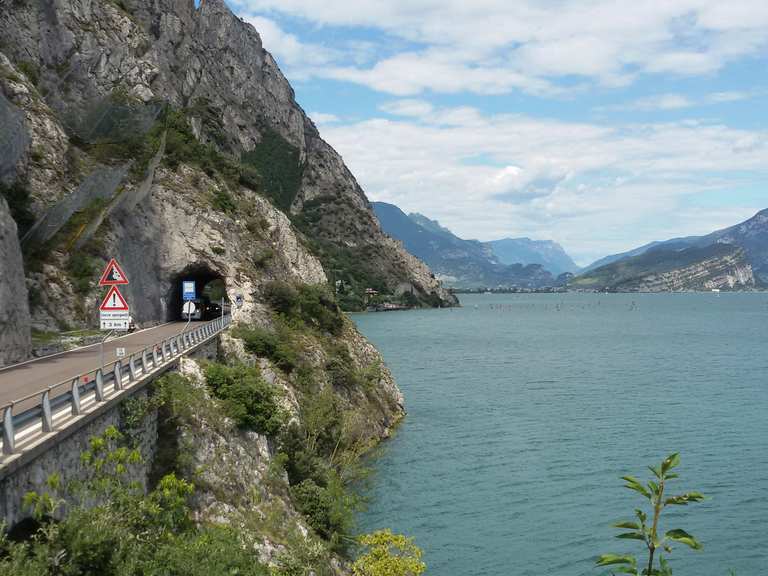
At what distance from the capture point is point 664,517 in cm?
3253

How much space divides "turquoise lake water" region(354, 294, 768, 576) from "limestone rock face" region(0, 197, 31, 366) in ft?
54.6

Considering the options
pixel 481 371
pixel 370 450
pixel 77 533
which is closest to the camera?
pixel 77 533

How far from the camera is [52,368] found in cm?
2544

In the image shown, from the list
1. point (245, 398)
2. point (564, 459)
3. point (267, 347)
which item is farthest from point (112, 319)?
point (564, 459)

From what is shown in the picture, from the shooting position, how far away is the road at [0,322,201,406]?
2077cm

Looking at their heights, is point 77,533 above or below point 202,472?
above

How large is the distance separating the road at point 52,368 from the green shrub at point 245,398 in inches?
140

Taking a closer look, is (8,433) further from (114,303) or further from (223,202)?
(223,202)

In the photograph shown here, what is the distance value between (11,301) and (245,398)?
9.94 m

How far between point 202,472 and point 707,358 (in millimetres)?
82122

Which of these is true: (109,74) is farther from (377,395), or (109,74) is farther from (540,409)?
(540,409)

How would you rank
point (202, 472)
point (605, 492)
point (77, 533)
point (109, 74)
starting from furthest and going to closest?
point (109, 74) → point (605, 492) → point (202, 472) → point (77, 533)

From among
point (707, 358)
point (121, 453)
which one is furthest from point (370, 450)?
point (707, 358)

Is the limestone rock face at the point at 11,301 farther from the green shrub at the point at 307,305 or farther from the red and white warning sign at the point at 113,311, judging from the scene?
the green shrub at the point at 307,305
